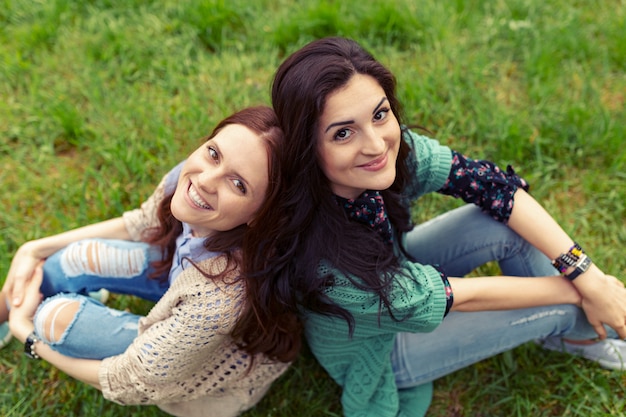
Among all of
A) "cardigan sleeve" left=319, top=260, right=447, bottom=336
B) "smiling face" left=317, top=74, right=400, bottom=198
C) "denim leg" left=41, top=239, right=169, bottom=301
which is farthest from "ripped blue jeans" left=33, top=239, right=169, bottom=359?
"smiling face" left=317, top=74, right=400, bottom=198

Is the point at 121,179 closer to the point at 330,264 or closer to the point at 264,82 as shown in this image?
the point at 264,82

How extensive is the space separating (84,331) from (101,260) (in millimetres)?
301

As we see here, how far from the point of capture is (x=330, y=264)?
1.78 metres

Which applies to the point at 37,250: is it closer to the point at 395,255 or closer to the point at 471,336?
the point at 395,255

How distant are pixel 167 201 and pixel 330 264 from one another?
2.36ft

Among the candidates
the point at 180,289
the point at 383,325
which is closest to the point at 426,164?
the point at 383,325

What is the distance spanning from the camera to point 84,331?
2.07 metres

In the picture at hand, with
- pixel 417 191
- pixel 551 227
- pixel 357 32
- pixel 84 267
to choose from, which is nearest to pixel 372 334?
pixel 417 191

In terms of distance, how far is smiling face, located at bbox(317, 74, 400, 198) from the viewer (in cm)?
163

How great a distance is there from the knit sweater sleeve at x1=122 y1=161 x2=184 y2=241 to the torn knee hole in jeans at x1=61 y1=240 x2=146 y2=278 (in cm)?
9

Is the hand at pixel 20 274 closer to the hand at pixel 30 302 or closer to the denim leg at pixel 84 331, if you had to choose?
the hand at pixel 30 302

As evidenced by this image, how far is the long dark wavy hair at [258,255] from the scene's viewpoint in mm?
1719

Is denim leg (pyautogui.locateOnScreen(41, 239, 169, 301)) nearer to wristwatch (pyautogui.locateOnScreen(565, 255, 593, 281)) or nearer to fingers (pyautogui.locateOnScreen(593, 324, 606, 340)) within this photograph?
wristwatch (pyautogui.locateOnScreen(565, 255, 593, 281))

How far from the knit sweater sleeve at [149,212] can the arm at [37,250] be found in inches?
1.7
